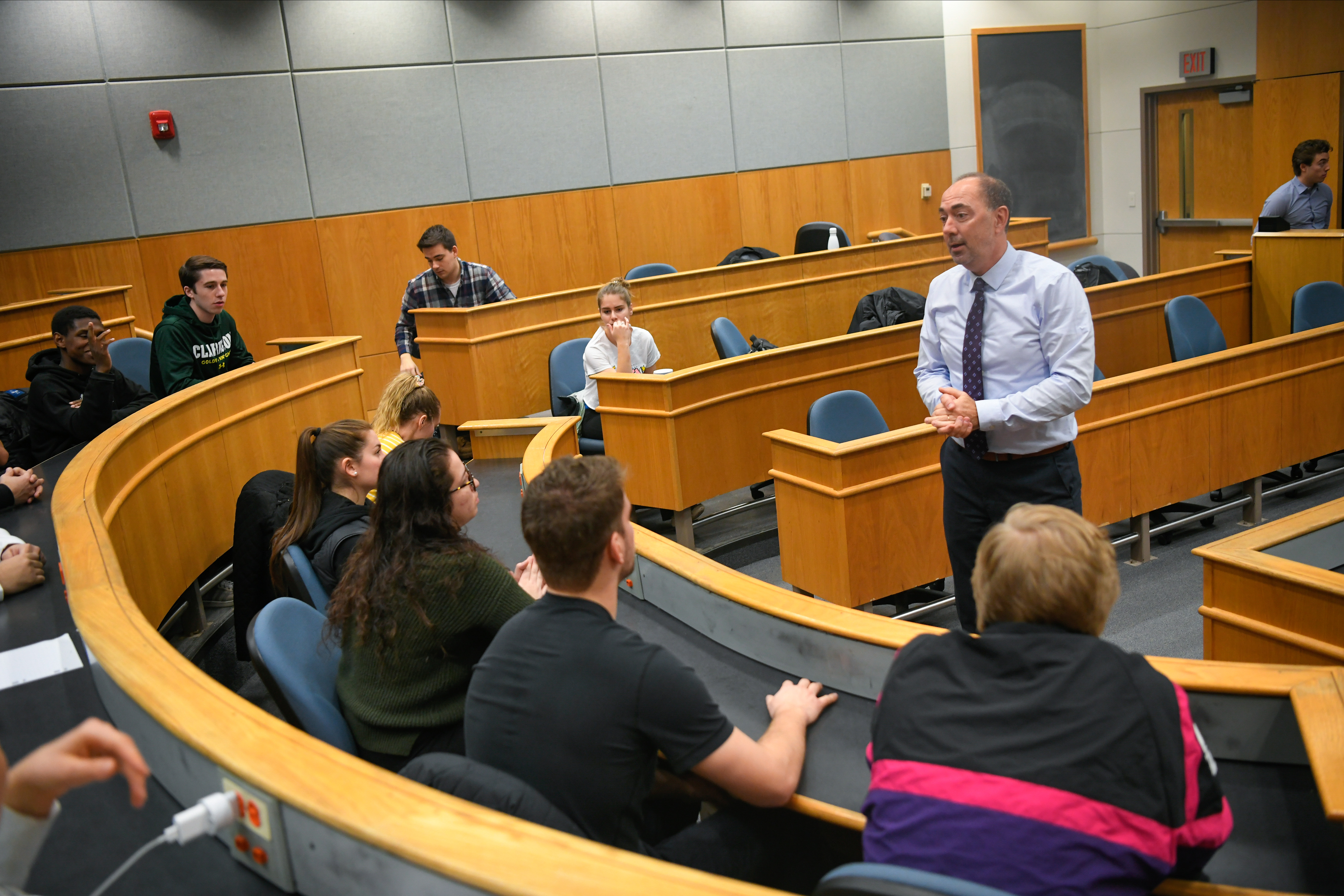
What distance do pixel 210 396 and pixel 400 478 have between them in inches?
92.2

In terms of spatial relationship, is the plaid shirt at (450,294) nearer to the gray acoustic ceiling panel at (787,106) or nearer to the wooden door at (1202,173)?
the gray acoustic ceiling panel at (787,106)

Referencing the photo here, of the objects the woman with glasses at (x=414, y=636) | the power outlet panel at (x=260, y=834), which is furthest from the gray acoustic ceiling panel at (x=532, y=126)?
the power outlet panel at (x=260, y=834)

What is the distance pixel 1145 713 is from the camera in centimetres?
120

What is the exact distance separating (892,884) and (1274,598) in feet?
5.40

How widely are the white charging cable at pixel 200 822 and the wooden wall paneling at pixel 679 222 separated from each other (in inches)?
283

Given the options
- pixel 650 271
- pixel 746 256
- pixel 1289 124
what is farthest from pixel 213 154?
pixel 1289 124

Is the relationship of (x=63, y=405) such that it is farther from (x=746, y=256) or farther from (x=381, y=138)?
(x=746, y=256)

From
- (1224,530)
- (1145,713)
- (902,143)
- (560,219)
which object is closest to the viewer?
(1145,713)

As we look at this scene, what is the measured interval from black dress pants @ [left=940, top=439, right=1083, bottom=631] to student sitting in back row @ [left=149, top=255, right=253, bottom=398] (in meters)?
2.96

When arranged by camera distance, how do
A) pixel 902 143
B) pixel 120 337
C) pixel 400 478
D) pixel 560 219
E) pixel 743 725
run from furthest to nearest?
pixel 902 143
pixel 560 219
pixel 120 337
pixel 400 478
pixel 743 725

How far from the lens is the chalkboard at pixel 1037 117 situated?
9.62 metres

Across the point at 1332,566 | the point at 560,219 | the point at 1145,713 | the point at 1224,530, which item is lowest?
the point at 1224,530

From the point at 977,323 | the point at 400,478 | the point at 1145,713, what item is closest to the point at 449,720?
the point at 400,478

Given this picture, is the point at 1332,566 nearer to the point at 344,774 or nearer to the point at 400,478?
the point at 400,478
